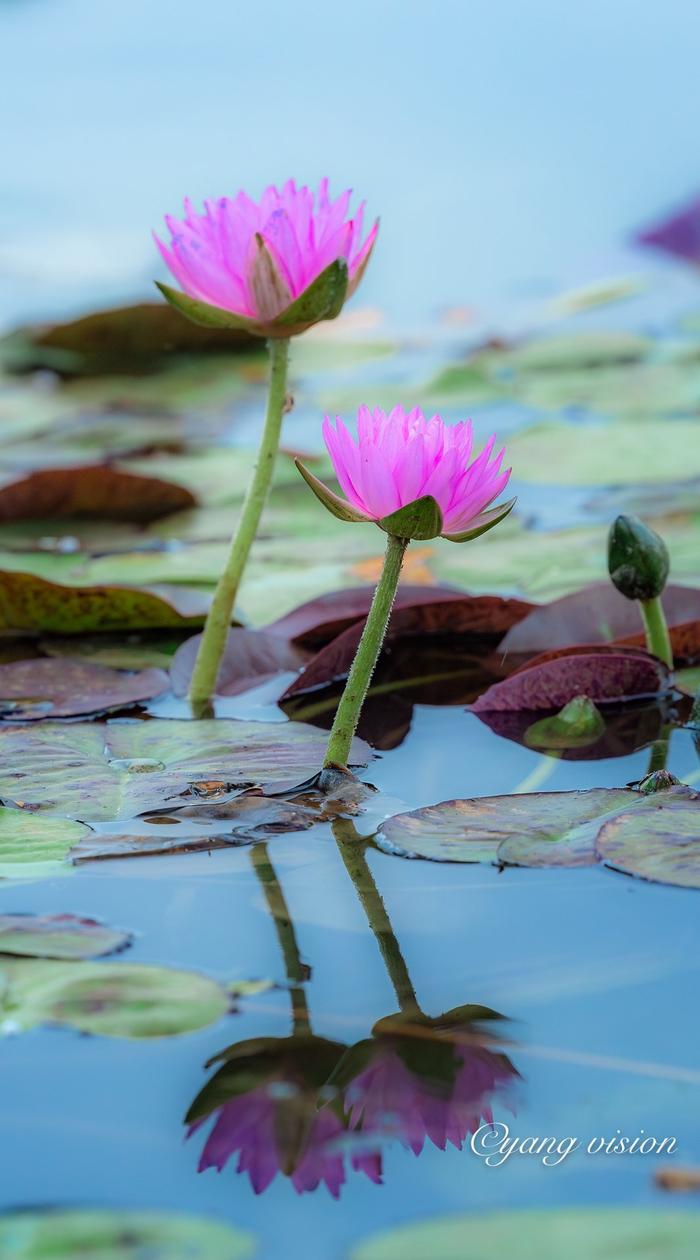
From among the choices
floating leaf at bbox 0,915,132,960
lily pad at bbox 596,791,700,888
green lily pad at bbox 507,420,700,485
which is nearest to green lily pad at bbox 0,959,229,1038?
floating leaf at bbox 0,915,132,960

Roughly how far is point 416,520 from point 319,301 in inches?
10.5

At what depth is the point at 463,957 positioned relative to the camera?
712mm

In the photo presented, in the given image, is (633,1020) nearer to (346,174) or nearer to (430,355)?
(430,355)

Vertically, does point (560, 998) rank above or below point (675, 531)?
below

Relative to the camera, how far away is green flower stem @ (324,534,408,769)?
877 millimetres

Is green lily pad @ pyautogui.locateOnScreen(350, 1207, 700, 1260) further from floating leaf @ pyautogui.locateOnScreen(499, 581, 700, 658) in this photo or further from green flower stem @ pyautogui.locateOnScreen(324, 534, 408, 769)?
floating leaf @ pyautogui.locateOnScreen(499, 581, 700, 658)

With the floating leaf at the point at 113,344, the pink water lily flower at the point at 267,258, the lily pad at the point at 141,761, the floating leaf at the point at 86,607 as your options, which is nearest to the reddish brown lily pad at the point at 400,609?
the floating leaf at the point at 86,607

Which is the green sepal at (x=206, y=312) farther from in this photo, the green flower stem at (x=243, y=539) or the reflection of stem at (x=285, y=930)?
the reflection of stem at (x=285, y=930)

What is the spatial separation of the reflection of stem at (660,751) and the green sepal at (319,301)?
461mm

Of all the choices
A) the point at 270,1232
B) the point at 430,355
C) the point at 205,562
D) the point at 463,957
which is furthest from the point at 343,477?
the point at 430,355

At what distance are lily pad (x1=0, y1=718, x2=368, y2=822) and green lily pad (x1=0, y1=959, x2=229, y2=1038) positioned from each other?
21 centimetres

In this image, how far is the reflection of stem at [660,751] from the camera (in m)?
1.02

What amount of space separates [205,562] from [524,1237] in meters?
1.24

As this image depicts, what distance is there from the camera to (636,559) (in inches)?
44.1
